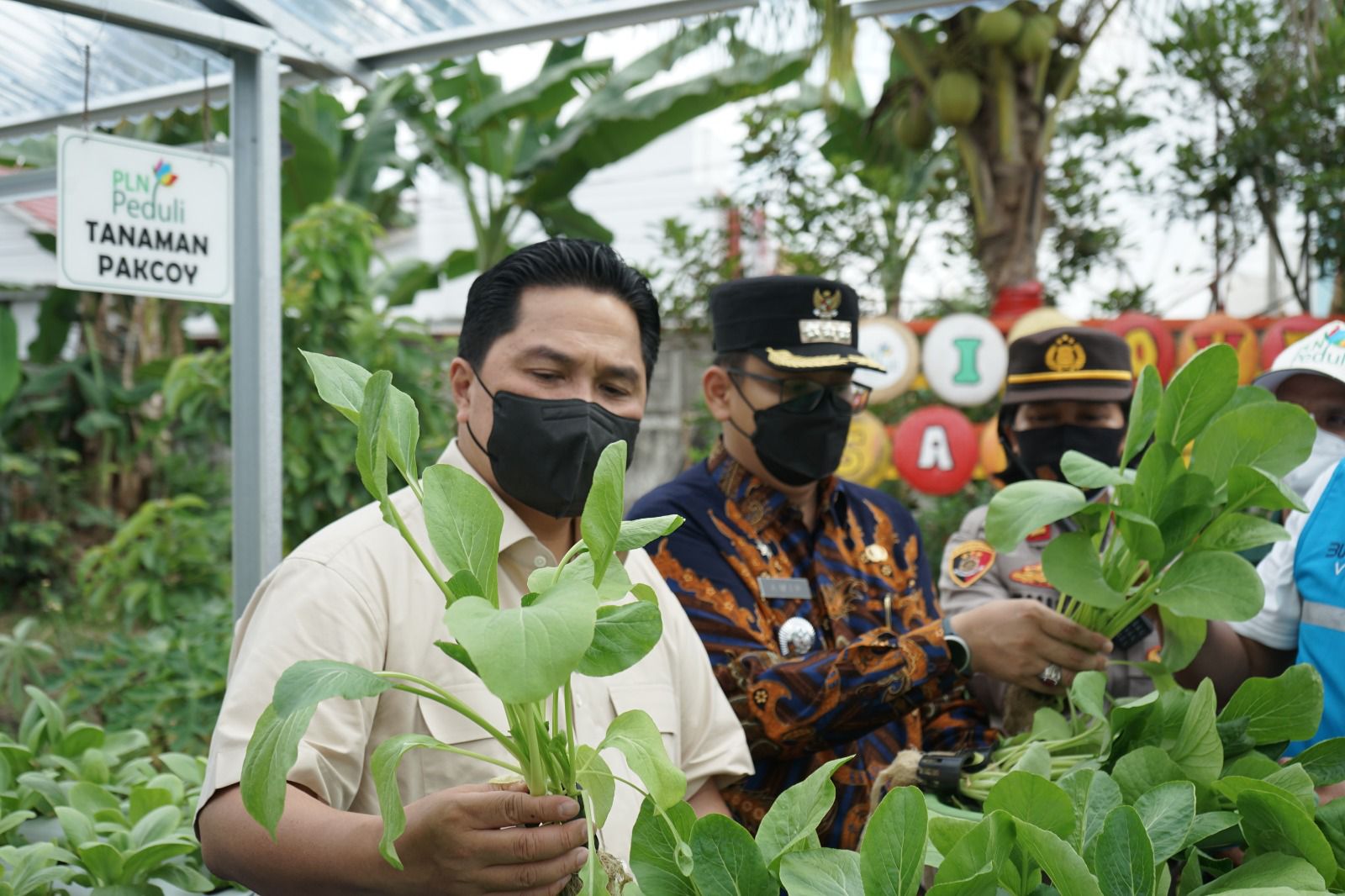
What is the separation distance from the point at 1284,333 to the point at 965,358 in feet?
4.36

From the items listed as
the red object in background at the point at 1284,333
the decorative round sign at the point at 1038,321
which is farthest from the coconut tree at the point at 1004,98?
the red object in background at the point at 1284,333

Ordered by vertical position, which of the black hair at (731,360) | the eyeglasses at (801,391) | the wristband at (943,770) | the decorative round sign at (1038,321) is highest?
the decorative round sign at (1038,321)

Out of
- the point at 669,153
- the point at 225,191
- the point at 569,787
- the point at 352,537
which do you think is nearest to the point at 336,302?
the point at 225,191

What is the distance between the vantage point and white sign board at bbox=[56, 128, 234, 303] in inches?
93.6

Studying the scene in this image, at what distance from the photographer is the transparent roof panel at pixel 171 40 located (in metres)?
2.80

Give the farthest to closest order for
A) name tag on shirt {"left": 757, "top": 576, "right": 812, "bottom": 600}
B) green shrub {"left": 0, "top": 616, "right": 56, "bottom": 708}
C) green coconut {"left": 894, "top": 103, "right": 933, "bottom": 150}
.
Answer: green coconut {"left": 894, "top": 103, "right": 933, "bottom": 150}, green shrub {"left": 0, "top": 616, "right": 56, "bottom": 708}, name tag on shirt {"left": 757, "top": 576, "right": 812, "bottom": 600}

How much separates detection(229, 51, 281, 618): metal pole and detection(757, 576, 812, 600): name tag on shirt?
1.16m

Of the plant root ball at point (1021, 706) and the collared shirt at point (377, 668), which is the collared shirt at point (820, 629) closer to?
the plant root ball at point (1021, 706)

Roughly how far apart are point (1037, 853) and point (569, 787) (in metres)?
0.46

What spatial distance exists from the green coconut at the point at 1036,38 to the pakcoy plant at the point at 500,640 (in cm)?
508

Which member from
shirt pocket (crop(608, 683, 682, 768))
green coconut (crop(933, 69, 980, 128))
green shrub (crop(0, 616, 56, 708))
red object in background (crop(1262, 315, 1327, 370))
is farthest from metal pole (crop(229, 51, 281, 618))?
red object in background (crop(1262, 315, 1327, 370))

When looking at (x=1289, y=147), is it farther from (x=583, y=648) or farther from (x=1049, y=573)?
(x=583, y=648)

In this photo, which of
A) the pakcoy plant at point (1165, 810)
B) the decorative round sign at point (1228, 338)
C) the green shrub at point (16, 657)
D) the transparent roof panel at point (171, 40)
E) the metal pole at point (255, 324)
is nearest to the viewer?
the pakcoy plant at point (1165, 810)

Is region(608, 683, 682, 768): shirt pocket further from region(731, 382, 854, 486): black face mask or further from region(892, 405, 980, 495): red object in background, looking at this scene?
region(892, 405, 980, 495): red object in background
